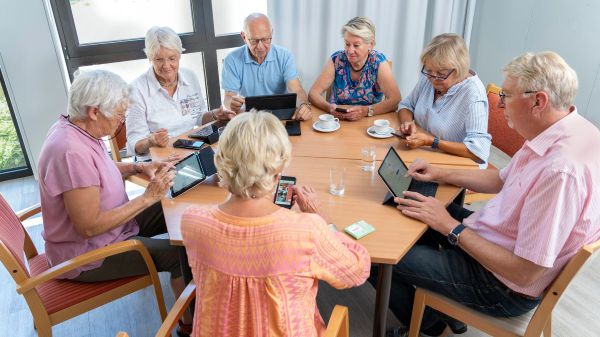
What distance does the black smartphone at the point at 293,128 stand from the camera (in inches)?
98.6

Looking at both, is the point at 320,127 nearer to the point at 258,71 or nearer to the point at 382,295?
the point at 258,71

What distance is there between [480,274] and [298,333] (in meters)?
0.79

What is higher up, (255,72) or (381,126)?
(255,72)

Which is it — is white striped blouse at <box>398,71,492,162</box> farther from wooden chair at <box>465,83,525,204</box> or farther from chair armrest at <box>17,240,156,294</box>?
chair armrest at <box>17,240,156,294</box>

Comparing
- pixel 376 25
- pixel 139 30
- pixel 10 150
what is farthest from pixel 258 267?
pixel 10 150

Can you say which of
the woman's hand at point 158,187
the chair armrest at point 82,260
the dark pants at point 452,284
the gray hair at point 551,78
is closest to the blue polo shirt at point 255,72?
the woman's hand at point 158,187

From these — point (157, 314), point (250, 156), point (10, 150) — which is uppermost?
point (250, 156)

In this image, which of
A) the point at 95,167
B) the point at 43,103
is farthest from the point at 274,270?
the point at 43,103

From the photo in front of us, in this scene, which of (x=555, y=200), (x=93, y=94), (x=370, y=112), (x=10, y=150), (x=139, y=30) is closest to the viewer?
(x=555, y=200)

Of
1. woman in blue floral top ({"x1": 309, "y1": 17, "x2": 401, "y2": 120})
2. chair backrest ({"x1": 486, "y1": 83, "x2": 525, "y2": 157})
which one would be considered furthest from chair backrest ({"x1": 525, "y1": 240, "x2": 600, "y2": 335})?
woman in blue floral top ({"x1": 309, "y1": 17, "x2": 401, "y2": 120})

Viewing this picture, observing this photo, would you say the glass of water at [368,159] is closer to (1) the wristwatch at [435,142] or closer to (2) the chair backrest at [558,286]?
(1) the wristwatch at [435,142]

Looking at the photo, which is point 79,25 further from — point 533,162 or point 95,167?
point 533,162

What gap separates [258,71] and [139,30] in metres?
1.26

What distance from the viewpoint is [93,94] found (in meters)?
1.72
